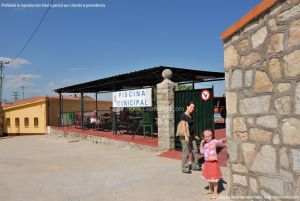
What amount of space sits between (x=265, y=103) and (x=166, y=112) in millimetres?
5634

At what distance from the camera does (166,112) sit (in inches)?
381

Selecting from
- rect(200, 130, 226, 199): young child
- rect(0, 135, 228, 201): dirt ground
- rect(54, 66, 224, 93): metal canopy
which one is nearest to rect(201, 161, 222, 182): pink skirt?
rect(200, 130, 226, 199): young child

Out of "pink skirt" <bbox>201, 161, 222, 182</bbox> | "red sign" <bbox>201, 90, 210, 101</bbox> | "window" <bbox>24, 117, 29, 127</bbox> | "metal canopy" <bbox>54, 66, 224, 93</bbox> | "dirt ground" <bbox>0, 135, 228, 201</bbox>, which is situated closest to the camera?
"pink skirt" <bbox>201, 161, 222, 182</bbox>

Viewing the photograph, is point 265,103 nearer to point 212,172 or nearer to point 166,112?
point 212,172

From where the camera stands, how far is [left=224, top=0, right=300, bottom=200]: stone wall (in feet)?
12.1

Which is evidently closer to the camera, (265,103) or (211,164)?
(265,103)

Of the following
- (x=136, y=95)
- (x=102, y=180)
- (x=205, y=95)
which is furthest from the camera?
(x=136, y=95)

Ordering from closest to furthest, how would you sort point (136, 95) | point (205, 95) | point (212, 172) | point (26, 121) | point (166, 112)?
point (212, 172) < point (205, 95) < point (166, 112) < point (136, 95) < point (26, 121)

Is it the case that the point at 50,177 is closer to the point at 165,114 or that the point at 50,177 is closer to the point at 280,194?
the point at 165,114

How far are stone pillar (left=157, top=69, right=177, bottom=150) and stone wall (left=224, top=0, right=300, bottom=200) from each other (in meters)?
4.65

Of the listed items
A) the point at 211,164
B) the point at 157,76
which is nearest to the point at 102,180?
the point at 211,164

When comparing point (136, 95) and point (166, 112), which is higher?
point (136, 95)

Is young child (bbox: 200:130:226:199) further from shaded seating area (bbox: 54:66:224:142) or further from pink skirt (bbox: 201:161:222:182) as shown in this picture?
shaded seating area (bbox: 54:66:224:142)

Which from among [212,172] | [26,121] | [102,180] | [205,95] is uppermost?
[205,95]
